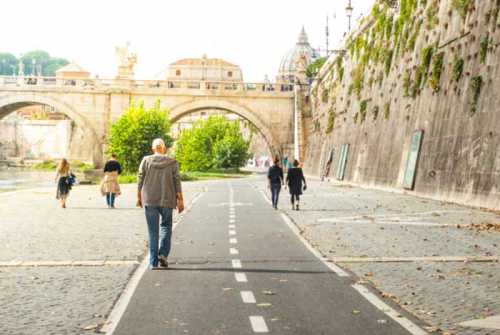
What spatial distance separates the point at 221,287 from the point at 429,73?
23.6m

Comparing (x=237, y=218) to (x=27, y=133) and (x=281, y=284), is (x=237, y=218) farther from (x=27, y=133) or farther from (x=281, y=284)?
(x=27, y=133)

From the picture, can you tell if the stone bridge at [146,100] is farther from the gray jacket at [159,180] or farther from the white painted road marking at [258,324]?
the white painted road marking at [258,324]

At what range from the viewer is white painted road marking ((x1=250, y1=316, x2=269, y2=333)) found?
766 cm

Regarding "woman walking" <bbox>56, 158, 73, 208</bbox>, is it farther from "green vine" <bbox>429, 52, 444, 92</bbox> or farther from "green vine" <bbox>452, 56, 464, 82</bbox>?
"green vine" <bbox>429, 52, 444, 92</bbox>

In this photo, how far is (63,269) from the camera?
38.8 feet

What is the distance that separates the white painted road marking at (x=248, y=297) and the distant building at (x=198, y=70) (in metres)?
169

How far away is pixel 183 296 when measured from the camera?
31.2ft

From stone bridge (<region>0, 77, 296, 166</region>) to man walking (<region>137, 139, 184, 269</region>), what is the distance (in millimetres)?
68031

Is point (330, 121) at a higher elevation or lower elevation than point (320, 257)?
higher

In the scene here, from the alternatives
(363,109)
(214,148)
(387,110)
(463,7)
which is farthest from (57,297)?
(214,148)

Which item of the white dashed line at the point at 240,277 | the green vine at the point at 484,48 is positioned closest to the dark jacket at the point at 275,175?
the green vine at the point at 484,48

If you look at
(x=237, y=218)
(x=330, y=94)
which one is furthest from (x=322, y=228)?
(x=330, y=94)

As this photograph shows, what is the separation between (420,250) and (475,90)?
12796 millimetres

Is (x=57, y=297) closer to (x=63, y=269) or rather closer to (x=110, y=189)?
(x=63, y=269)
